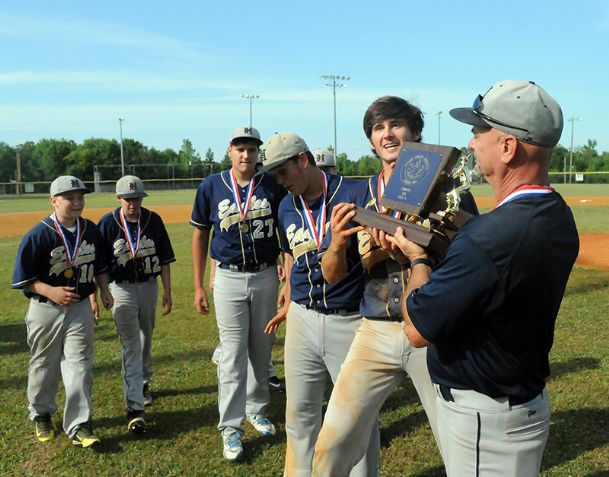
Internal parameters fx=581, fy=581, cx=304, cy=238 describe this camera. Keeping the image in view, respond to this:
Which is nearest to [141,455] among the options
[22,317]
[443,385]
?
[443,385]

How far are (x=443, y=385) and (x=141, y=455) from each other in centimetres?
314

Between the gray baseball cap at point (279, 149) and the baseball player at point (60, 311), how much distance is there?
6.91ft

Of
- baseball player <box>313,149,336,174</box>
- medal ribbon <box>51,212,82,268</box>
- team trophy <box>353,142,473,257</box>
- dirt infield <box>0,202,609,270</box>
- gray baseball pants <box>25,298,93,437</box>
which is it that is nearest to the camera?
team trophy <box>353,142,473,257</box>

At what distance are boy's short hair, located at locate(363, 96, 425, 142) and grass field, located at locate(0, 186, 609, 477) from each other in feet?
8.07

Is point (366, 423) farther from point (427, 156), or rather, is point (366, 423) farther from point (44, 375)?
point (44, 375)

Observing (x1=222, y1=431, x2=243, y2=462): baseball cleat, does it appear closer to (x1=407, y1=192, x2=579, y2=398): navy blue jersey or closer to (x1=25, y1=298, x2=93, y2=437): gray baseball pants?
(x1=25, y1=298, x2=93, y2=437): gray baseball pants

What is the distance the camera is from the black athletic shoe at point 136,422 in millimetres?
4895

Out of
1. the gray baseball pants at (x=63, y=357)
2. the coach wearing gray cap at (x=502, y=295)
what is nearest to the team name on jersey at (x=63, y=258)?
the gray baseball pants at (x=63, y=357)

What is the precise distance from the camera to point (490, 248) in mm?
1910

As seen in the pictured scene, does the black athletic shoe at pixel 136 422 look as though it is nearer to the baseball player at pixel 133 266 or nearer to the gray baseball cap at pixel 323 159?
the baseball player at pixel 133 266

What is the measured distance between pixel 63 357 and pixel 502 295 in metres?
4.11

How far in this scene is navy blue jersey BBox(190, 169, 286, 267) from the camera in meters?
4.81

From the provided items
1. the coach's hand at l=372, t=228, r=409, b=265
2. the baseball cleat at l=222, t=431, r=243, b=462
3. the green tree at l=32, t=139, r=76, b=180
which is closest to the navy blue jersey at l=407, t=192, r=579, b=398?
the coach's hand at l=372, t=228, r=409, b=265

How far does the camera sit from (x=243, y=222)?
189 inches
